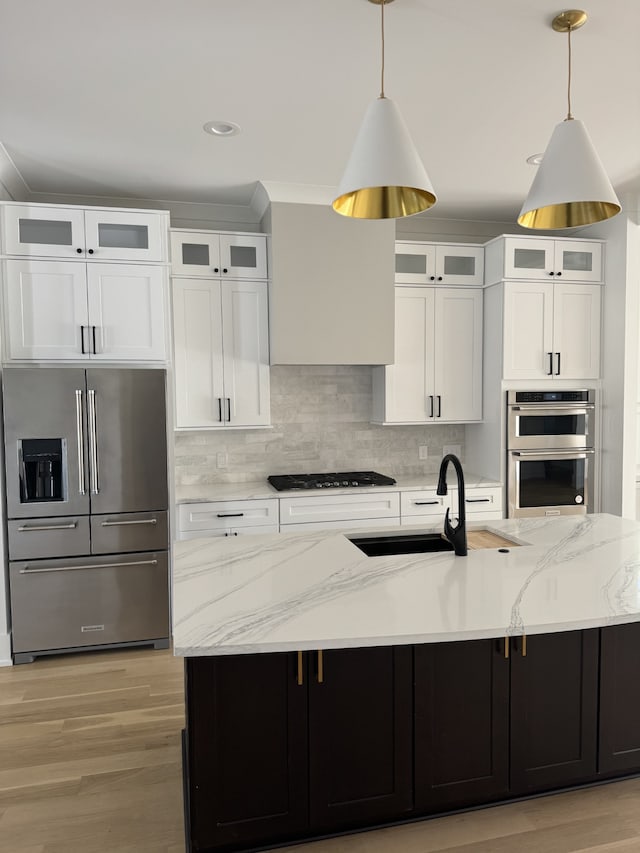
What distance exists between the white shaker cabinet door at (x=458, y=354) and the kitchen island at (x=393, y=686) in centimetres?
235

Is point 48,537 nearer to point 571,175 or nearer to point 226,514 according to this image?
point 226,514

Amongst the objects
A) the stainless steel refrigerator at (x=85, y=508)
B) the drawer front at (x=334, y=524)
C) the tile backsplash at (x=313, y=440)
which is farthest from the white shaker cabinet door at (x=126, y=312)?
the drawer front at (x=334, y=524)

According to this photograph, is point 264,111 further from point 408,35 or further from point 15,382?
point 15,382

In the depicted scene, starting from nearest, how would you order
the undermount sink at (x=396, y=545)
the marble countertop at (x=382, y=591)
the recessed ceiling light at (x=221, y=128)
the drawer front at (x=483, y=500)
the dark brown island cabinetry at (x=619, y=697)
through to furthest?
1. the marble countertop at (x=382, y=591)
2. the dark brown island cabinetry at (x=619, y=697)
3. the undermount sink at (x=396, y=545)
4. the recessed ceiling light at (x=221, y=128)
5. the drawer front at (x=483, y=500)

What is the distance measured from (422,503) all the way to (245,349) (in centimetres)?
164

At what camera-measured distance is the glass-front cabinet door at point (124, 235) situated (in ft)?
12.1

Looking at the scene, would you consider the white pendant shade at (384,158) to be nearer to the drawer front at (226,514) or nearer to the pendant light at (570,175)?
the pendant light at (570,175)

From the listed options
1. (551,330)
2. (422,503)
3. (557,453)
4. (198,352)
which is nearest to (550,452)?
(557,453)

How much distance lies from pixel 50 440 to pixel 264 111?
2.19 meters

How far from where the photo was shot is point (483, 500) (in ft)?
14.2

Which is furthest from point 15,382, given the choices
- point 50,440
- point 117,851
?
point 117,851

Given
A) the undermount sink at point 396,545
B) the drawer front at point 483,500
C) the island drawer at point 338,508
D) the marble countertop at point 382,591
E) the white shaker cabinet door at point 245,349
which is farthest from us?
the drawer front at point 483,500

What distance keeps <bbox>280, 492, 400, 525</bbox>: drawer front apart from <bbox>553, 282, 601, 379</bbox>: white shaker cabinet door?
1.60 metres

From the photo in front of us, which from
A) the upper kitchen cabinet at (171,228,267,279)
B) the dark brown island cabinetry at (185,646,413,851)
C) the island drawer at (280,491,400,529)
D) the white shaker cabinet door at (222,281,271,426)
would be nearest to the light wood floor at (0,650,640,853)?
the dark brown island cabinetry at (185,646,413,851)
